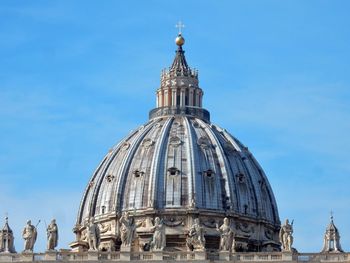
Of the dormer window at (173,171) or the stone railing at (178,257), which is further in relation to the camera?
the dormer window at (173,171)

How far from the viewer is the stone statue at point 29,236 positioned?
157 metres

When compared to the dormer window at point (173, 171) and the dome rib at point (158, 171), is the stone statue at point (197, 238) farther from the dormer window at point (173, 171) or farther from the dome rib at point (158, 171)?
the dormer window at point (173, 171)

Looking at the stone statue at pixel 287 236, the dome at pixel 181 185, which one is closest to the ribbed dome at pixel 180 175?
the dome at pixel 181 185

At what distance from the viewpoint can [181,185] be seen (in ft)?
624

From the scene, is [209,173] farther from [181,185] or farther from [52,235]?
[52,235]

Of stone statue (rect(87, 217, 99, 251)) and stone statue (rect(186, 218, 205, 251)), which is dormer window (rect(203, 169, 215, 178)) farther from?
stone statue (rect(186, 218, 205, 251))

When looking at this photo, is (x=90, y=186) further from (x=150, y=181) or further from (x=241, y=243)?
(x=241, y=243)

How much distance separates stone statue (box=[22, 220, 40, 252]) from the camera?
157125mm

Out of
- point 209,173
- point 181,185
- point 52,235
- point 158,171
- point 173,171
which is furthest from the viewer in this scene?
point 158,171

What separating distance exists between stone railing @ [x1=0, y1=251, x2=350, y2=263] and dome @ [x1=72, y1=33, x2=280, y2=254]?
26.1 meters

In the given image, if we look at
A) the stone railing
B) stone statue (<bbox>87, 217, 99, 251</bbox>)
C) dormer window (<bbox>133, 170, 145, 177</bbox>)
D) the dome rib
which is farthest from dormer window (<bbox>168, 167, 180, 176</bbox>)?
the stone railing

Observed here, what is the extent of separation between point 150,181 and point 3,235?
2950 centimetres

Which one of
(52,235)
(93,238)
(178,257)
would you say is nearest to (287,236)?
(178,257)

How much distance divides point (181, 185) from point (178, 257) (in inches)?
1445
